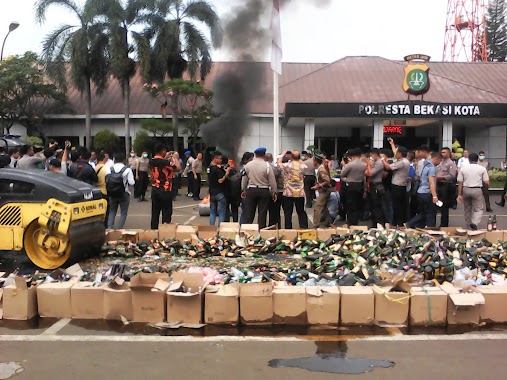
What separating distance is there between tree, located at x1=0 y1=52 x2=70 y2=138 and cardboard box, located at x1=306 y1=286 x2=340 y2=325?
24279mm

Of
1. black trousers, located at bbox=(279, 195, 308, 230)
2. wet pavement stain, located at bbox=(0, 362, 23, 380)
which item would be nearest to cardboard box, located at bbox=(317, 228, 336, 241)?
black trousers, located at bbox=(279, 195, 308, 230)

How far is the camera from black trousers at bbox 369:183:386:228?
959cm

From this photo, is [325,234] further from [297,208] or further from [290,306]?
[290,306]

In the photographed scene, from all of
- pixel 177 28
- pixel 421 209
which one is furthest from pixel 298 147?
pixel 421 209

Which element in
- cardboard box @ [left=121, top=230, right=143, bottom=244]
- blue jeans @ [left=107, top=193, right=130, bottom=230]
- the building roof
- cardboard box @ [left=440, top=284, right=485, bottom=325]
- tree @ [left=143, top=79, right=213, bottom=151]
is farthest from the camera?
the building roof

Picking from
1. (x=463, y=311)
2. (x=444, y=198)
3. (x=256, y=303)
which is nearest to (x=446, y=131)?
(x=444, y=198)

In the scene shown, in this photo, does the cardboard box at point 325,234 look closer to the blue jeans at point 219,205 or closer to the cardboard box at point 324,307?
the blue jeans at point 219,205

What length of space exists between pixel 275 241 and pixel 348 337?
10.3 feet

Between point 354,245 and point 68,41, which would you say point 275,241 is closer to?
point 354,245

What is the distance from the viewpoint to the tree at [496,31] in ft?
168

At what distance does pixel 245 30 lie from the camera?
575 inches

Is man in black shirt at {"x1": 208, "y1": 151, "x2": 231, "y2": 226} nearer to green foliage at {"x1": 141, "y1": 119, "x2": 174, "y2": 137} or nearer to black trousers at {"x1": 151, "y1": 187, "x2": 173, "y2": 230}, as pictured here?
black trousers at {"x1": 151, "y1": 187, "x2": 173, "y2": 230}

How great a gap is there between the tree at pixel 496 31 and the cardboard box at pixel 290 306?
5332 centimetres

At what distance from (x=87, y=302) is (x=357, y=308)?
246 cm
